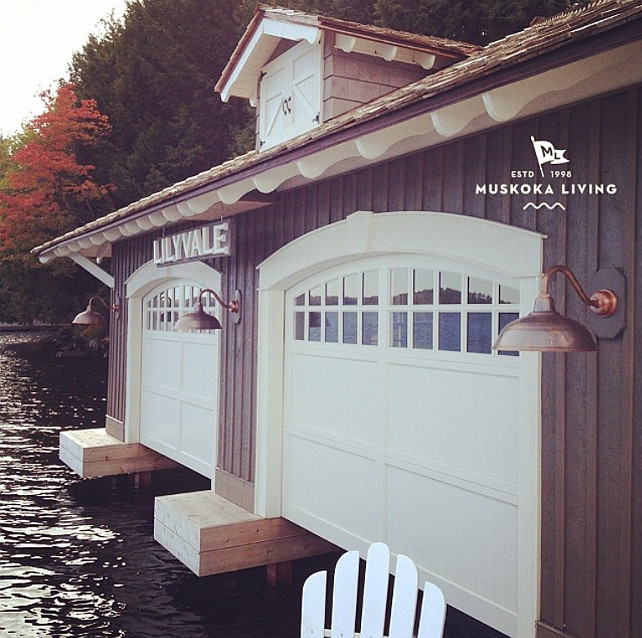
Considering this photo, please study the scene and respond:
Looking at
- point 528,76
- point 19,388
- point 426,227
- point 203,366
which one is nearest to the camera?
point 528,76

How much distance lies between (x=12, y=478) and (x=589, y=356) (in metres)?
9.65

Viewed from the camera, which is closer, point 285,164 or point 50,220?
point 285,164

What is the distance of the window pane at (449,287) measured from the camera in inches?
196

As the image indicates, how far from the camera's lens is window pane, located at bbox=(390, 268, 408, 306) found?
18.1 ft

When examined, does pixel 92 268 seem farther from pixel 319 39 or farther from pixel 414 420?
pixel 414 420

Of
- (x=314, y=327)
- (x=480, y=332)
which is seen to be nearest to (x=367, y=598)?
(x=480, y=332)

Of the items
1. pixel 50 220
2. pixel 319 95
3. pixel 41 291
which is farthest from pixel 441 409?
pixel 41 291

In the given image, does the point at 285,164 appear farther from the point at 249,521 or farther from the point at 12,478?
the point at 12,478

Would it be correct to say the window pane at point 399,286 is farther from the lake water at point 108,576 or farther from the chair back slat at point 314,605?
the lake water at point 108,576

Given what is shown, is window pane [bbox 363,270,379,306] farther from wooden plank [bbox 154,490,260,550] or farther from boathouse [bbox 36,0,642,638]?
wooden plank [bbox 154,490,260,550]

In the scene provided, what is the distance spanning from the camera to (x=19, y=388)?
70.9 feet

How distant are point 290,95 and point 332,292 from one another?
338 centimetres

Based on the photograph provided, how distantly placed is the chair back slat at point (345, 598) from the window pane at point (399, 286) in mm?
2170

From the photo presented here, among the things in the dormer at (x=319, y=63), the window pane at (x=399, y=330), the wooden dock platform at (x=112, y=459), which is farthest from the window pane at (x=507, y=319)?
the wooden dock platform at (x=112, y=459)
